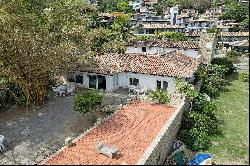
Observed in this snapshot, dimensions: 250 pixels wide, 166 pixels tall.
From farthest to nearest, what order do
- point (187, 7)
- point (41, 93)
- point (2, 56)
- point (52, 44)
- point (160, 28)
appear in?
point (187, 7), point (160, 28), point (41, 93), point (52, 44), point (2, 56)

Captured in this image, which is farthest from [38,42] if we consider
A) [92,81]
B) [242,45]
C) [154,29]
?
[154,29]

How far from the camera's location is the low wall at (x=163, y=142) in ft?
59.9

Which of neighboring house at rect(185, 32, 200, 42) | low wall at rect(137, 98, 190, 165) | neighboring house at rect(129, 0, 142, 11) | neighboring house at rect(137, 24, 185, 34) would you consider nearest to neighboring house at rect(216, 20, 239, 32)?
neighboring house at rect(137, 24, 185, 34)

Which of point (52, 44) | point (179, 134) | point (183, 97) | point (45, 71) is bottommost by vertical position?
point (179, 134)

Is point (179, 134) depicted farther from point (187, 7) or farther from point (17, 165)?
point (187, 7)

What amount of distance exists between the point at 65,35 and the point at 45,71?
3.53 meters

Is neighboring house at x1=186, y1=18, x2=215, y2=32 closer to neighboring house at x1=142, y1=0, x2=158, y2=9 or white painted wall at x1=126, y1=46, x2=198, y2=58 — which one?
neighboring house at x1=142, y1=0, x2=158, y2=9

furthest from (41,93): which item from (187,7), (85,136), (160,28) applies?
(187,7)

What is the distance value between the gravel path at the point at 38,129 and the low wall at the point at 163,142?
18.1 ft

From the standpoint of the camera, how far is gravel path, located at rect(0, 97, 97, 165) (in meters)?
20.9

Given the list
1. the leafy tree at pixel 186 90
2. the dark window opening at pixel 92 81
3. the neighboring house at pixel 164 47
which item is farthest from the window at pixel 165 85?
the neighboring house at pixel 164 47

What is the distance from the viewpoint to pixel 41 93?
28.5 metres

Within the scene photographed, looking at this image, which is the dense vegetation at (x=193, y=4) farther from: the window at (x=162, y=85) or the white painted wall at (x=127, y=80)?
the window at (x=162, y=85)

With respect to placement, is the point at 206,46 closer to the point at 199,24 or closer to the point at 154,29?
the point at 154,29
